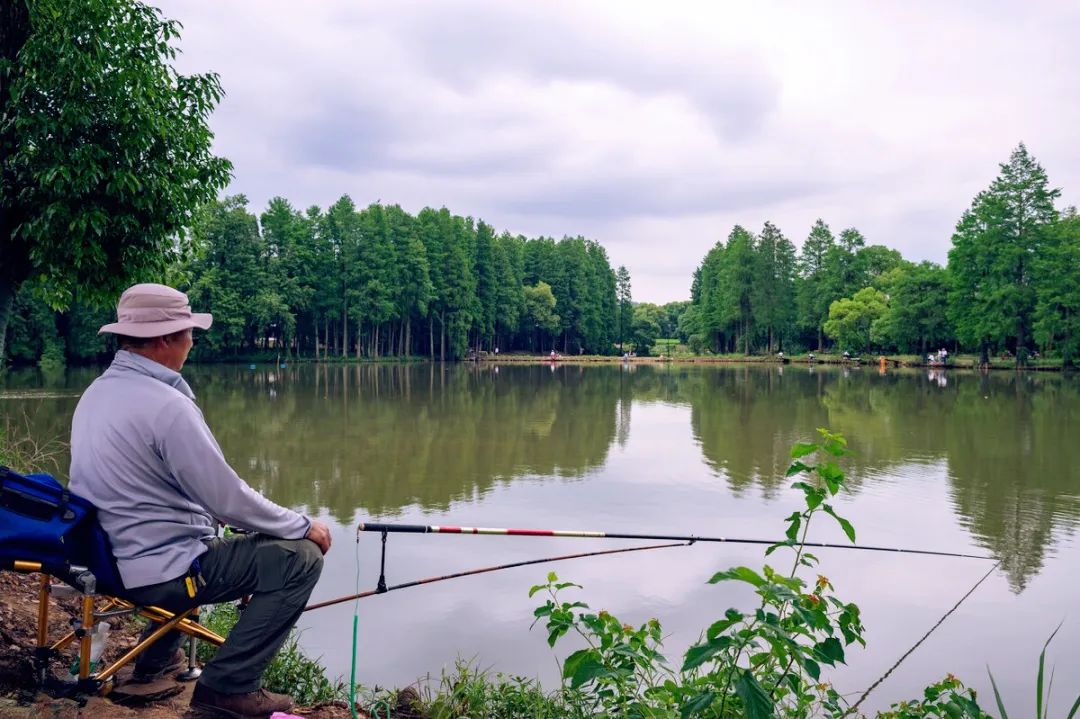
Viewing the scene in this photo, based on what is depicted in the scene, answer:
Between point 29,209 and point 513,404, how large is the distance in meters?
17.8

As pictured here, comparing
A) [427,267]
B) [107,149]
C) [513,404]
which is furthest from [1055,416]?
[427,267]

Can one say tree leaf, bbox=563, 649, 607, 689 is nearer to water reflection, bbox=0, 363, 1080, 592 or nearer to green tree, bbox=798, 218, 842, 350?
water reflection, bbox=0, 363, 1080, 592

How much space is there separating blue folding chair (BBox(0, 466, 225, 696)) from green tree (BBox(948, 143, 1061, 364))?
54.3 metres

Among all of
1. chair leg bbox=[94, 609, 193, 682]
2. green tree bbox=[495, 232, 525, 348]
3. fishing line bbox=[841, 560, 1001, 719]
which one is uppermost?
green tree bbox=[495, 232, 525, 348]

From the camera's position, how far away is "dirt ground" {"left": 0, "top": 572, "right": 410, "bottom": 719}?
290 centimetres

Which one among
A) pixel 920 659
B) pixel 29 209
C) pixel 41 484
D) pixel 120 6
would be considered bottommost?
pixel 920 659

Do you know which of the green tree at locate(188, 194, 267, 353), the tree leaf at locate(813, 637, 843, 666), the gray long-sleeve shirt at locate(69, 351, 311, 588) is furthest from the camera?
the green tree at locate(188, 194, 267, 353)

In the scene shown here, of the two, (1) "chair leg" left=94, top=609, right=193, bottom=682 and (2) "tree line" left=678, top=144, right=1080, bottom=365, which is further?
(2) "tree line" left=678, top=144, right=1080, bottom=365

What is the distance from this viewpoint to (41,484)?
2.60 metres

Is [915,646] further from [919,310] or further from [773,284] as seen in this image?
[773,284]

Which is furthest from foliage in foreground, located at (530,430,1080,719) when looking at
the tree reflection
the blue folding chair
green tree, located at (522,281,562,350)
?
green tree, located at (522,281,562,350)

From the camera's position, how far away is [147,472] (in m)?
2.77

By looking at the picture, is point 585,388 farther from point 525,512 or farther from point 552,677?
point 552,677

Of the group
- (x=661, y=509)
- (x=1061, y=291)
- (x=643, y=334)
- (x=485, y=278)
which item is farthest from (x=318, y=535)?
(x=643, y=334)
